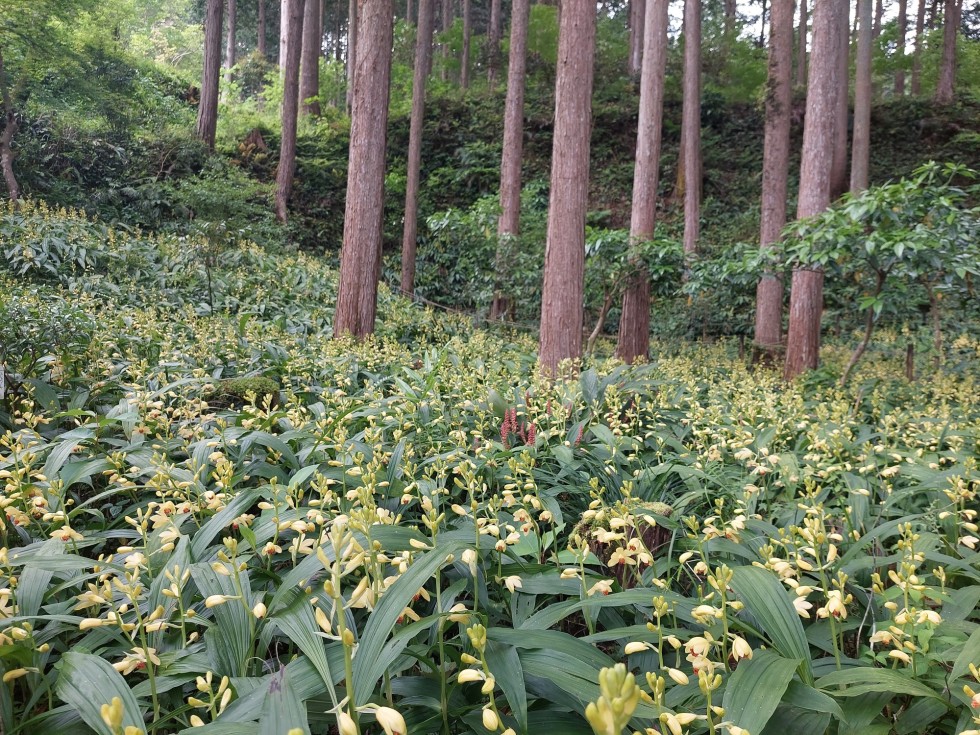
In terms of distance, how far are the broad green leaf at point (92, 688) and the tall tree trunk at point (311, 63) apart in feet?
58.0

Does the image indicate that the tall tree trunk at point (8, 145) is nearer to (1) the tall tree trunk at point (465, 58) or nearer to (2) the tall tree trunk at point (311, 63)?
(2) the tall tree trunk at point (311, 63)

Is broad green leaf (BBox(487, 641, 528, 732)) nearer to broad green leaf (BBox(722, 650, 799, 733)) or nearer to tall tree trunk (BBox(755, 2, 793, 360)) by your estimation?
broad green leaf (BBox(722, 650, 799, 733))

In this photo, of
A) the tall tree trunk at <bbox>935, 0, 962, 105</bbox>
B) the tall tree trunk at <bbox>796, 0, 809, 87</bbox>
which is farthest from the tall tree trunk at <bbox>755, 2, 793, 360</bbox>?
the tall tree trunk at <bbox>796, 0, 809, 87</bbox>

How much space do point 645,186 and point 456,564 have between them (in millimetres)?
7951

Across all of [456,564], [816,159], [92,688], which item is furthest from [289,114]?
[92,688]

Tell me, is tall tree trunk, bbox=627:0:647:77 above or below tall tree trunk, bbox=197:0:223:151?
above

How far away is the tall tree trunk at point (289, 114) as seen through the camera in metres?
14.1

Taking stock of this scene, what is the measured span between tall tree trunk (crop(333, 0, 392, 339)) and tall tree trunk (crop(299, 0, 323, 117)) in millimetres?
10366

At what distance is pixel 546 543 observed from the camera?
2.08 meters

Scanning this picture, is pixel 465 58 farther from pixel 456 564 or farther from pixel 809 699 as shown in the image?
pixel 809 699

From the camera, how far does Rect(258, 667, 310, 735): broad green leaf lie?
101 cm

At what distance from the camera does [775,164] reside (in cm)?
962

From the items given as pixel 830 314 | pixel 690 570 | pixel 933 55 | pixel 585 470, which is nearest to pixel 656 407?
pixel 585 470

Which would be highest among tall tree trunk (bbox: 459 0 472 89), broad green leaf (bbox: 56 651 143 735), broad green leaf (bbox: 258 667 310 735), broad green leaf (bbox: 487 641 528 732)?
tall tree trunk (bbox: 459 0 472 89)
